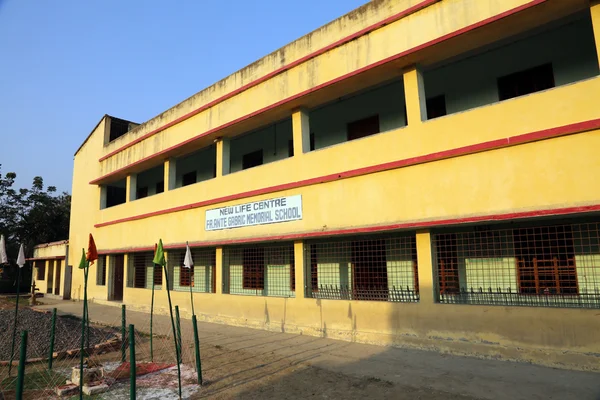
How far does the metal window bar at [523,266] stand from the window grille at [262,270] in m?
4.81

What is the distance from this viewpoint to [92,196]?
20594 mm

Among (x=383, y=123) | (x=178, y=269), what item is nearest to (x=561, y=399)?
(x=383, y=123)

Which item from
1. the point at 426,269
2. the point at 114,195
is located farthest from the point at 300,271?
the point at 114,195

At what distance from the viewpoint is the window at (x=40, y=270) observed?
27.6m

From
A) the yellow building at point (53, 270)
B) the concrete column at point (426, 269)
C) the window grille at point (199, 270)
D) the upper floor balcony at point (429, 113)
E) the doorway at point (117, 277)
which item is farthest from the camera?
the yellow building at point (53, 270)

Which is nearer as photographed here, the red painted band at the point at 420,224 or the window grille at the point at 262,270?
the red painted band at the point at 420,224

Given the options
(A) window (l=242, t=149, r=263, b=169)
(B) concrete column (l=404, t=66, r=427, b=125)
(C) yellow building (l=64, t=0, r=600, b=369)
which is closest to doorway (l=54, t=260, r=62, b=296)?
(C) yellow building (l=64, t=0, r=600, b=369)

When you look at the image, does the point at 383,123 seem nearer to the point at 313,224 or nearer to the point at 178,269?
the point at 313,224

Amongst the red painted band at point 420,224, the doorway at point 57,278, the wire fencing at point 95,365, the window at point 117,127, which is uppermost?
the window at point 117,127

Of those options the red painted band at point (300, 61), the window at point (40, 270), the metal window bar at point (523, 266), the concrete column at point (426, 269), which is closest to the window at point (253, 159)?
the red painted band at point (300, 61)

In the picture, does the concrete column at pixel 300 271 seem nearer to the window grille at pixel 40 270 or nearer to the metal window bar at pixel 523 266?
the metal window bar at pixel 523 266

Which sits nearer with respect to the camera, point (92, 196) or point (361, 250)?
point (361, 250)

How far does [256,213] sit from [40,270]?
79.6ft

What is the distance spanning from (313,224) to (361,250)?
1.65 metres
